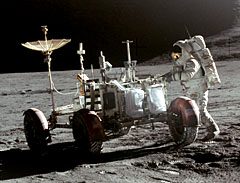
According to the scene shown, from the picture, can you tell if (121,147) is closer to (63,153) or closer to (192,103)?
(63,153)

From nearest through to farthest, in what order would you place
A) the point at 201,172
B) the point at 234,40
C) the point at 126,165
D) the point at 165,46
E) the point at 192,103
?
the point at 201,172 → the point at 126,165 → the point at 192,103 → the point at 234,40 → the point at 165,46

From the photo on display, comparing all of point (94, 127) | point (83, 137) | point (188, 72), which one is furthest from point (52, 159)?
point (188, 72)

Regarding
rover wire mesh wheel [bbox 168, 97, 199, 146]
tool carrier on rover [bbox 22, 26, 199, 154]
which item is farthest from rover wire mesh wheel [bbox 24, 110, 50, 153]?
rover wire mesh wheel [bbox 168, 97, 199, 146]

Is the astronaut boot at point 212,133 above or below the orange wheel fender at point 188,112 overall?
below

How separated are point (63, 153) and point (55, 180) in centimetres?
117

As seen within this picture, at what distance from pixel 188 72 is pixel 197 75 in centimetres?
23

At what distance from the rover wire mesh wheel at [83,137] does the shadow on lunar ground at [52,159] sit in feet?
0.53

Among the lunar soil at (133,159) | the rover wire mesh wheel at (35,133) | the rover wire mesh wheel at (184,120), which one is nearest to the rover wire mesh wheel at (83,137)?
the lunar soil at (133,159)

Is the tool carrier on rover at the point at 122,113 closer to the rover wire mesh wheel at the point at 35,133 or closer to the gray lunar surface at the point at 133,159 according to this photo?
the rover wire mesh wheel at the point at 35,133

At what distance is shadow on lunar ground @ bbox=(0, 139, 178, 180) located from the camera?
4.38 metres

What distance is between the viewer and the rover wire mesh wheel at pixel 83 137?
4.38 meters

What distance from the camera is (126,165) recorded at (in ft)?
14.2

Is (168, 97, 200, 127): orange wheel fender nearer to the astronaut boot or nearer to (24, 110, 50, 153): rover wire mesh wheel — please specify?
the astronaut boot

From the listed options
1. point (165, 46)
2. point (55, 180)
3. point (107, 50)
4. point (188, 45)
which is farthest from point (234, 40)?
point (55, 180)
